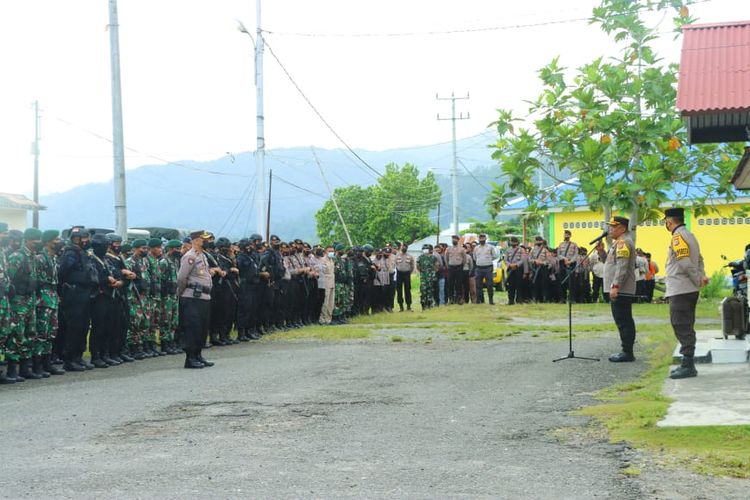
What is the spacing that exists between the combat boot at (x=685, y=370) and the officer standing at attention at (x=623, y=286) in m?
1.89

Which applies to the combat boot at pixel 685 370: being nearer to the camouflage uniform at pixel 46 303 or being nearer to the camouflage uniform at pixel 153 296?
the camouflage uniform at pixel 46 303

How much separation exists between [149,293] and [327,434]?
769 centimetres

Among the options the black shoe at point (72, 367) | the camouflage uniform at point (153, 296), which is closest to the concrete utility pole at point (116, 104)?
the camouflage uniform at point (153, 296)

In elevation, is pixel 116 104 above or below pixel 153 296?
above

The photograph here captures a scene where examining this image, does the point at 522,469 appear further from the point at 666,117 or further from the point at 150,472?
the point at 666,117

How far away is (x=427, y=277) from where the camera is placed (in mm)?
27625

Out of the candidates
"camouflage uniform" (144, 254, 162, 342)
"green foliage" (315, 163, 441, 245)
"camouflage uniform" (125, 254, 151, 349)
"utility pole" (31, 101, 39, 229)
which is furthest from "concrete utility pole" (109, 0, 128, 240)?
"green foliage" (315, 163, 441, 245)

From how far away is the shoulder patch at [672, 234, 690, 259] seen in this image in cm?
1060

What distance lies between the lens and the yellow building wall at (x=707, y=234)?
35500 millimetres

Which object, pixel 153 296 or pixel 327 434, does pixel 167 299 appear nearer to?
pixel 153 296

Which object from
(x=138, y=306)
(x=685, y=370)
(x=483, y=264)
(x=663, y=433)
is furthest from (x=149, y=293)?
(x=483, y=264)

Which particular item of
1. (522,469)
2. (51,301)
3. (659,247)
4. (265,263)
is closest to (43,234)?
(51,301)

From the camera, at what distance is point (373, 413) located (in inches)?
351

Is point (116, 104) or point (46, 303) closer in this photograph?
point (46, 303)
